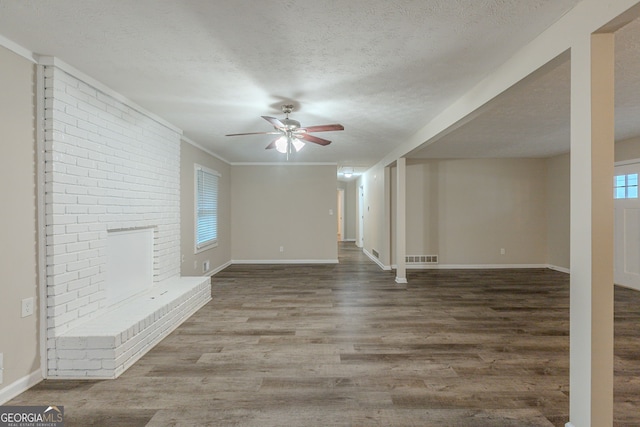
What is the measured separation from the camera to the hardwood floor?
6.22 feet

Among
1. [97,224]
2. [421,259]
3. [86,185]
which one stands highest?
[86,185]

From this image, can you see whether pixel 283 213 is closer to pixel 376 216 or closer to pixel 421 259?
pixel 376 216

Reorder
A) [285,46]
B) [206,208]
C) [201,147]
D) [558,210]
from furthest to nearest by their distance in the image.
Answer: [558,210]
[206,208]
[201,147]
[285,46]

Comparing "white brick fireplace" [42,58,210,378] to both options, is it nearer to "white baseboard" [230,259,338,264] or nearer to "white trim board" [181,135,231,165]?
"white trim board" [181,135,231,165]

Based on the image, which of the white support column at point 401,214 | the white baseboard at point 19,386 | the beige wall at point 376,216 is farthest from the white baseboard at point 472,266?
the white baseboard at point 19,386

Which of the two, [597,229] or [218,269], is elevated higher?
[597,229]

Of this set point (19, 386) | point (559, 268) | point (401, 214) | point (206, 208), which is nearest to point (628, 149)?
point (559, 268)

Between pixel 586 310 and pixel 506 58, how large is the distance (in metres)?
1.77

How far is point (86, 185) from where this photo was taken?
2.60m

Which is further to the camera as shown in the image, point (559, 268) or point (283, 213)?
point (283, 213)

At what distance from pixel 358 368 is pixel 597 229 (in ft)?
6.08

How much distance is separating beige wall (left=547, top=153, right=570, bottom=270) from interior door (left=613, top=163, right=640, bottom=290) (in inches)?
36.5

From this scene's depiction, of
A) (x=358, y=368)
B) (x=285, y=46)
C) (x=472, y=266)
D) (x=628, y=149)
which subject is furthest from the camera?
(x=472, y=266)

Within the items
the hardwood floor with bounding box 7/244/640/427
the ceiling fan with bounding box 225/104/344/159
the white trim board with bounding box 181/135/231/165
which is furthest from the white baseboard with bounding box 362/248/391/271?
the white trim board with bounding box 181/135/231/165
